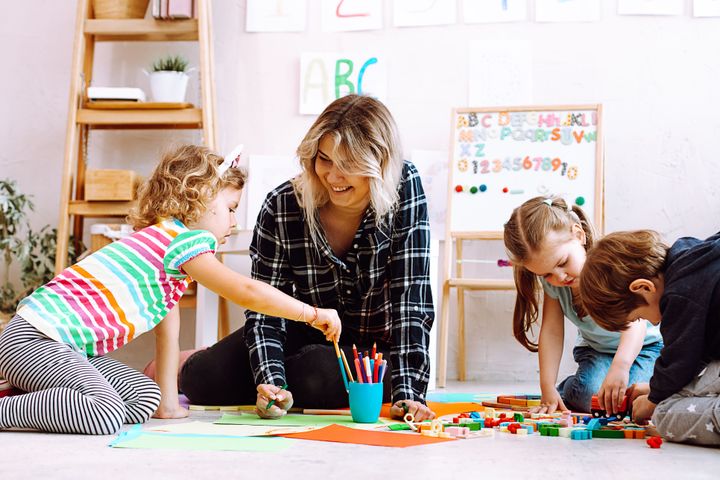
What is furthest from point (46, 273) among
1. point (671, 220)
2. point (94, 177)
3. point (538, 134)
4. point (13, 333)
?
point (671, 220)

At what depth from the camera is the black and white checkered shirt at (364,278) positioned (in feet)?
6.20

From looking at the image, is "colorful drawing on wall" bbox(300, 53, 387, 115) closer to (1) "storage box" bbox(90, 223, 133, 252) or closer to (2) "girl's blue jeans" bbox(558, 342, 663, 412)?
(1) "storage box" bbox(90, 223, 133, 252)

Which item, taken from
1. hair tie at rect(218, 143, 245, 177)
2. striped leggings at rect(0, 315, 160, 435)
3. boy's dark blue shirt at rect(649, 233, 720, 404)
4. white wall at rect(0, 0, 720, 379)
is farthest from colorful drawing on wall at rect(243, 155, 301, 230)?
boy's dark blue shirt at rect(649, 233, 720, 404)

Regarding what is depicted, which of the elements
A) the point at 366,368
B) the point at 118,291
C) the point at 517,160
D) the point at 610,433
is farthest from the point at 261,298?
the point at 517,160

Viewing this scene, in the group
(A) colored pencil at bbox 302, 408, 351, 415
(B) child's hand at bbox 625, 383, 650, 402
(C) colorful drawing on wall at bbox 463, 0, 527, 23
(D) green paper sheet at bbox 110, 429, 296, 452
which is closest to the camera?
(D) green paper sheet at bbox 110, 429, 296, 452

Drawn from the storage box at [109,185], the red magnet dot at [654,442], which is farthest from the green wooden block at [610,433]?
the storage box at [109,185]

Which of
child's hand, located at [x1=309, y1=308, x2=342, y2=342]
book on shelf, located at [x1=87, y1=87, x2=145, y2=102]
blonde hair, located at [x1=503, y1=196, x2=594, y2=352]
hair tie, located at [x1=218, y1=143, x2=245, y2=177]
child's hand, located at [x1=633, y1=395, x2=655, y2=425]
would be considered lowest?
Answer: child's hand, located at [x1=633, y1=395, x2=655, y2=425]

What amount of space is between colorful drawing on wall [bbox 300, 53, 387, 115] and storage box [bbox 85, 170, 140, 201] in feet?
2.46

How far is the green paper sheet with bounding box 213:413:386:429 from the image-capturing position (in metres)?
1.72

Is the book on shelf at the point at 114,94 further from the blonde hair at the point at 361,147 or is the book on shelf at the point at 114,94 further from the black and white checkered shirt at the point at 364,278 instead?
the blonde hair at the point at 361,147

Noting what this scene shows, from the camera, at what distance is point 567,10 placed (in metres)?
3.35

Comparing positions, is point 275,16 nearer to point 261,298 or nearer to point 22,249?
point 22,249

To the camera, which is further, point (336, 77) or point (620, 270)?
point (336, 77)

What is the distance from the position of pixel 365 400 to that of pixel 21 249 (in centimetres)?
204
